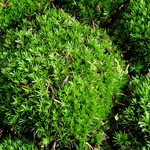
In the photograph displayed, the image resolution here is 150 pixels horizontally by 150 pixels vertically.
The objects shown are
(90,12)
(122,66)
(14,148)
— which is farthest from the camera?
(90,12)

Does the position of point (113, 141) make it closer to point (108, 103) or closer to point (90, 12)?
point (108, 103)

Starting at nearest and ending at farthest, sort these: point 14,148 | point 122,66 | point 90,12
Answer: point 14,148 < point 122,66 < point 90,12

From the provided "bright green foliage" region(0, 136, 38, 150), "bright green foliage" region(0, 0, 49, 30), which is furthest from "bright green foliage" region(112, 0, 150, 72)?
"bright green foliage" region(0, 136, 38, 150)

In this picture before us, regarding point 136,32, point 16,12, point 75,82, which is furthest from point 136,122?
point 16,12

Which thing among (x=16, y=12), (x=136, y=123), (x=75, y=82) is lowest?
(x=16, y=12)

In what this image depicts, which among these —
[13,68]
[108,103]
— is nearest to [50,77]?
[13,68]

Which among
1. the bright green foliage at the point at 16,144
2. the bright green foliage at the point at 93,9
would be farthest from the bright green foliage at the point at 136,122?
the bright green foliage at the point at 93,9

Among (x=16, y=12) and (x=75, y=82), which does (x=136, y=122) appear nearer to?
(x=75, y=82)
